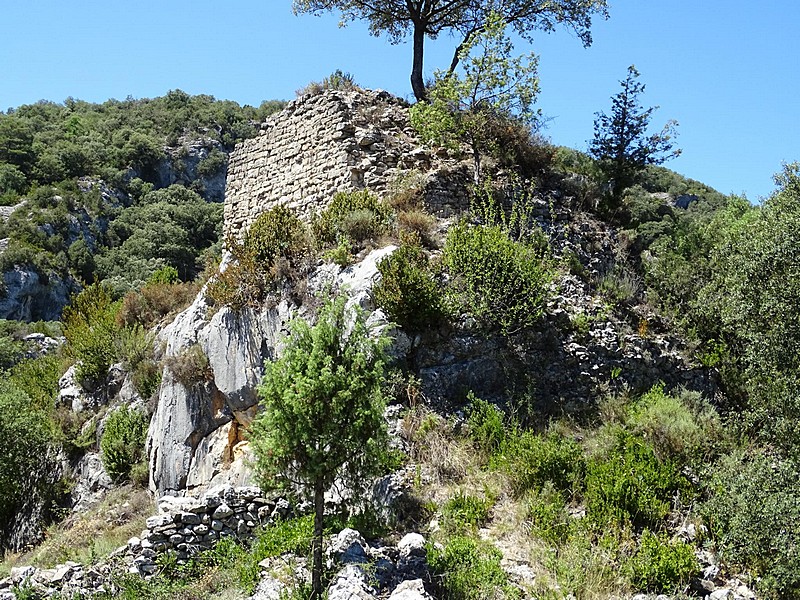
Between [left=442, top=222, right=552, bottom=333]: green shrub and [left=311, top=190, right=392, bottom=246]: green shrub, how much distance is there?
2.08 metres

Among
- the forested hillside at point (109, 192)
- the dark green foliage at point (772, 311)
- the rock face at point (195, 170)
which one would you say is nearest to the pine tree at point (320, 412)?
the dark green foliage at point (772, 311)

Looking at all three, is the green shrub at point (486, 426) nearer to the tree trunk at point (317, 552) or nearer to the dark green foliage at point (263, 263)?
the tree trunk at point (317, 552)

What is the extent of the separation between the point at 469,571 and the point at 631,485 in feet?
8.37

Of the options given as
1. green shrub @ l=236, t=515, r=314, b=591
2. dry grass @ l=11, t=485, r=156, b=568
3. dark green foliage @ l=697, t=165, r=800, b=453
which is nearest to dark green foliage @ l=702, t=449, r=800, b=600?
dark green foliage @ l=697, t=165, r=800, b=453

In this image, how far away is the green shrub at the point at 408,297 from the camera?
9484mm

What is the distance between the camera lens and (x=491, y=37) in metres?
12.6

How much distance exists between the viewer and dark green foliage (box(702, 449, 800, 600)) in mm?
6762

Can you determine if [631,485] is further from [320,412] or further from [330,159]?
[330,159]

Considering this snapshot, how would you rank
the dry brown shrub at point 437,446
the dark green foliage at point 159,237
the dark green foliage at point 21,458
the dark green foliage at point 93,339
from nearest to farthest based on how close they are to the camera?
1. the dry brown shrub at point 437,446
2. the dark green foliage at point 21,458
3. the dark green foliage at point 93,339
4. the dark green foliage at point 159,237

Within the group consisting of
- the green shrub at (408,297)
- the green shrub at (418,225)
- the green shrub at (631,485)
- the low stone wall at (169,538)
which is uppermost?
the green shrub at (418,225)

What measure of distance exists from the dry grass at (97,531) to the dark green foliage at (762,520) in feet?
24.9

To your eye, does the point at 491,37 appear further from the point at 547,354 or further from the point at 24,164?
the point at 24,164

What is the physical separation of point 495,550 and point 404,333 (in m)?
3.53

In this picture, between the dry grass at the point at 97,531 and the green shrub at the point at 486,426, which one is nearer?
the dry grass at the point at 97,531
